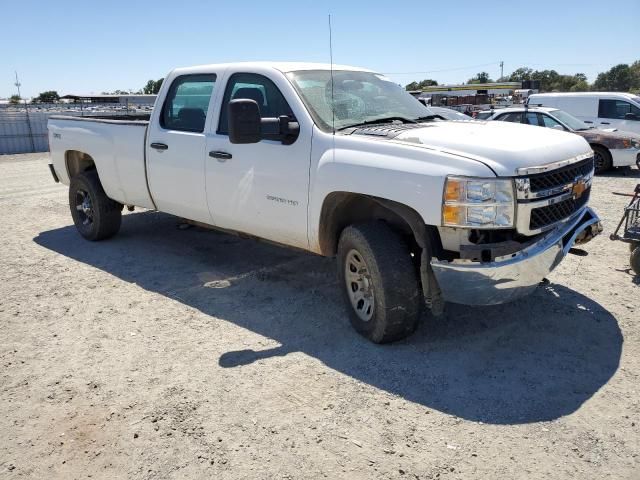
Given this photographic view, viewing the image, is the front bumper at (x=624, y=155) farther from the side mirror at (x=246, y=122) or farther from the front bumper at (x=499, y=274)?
the side mirror at (x=246, y=122)

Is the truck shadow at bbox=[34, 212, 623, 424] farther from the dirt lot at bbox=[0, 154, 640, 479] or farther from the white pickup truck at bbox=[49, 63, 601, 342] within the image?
the white pickup truck at bbox=[49, 63, 601, 342]

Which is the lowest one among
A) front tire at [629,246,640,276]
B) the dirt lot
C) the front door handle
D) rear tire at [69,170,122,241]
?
the dirt lot

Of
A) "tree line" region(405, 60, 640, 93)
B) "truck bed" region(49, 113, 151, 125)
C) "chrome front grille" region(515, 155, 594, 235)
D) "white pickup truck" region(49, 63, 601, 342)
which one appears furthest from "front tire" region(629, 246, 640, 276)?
"tree line" region(405, 60, 640, 93)

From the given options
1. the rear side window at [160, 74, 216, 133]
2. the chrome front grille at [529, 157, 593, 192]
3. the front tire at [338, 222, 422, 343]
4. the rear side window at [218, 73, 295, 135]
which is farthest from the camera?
the rear side window at [160, 74, 216, 133]

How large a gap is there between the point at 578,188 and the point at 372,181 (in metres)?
1.49

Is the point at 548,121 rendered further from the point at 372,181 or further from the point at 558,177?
the point at 372,181

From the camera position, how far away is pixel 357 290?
4.25 metres

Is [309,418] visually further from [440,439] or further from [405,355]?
[405,355]

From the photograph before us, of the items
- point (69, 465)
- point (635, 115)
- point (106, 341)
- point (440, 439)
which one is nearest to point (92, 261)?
point (106, 341)

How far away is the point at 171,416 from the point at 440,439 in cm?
152

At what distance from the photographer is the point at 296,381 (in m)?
3.65

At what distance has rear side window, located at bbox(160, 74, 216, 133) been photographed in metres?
5.33

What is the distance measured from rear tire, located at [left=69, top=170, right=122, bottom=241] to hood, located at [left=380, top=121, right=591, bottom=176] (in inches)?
167

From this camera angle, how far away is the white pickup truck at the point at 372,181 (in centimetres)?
350
